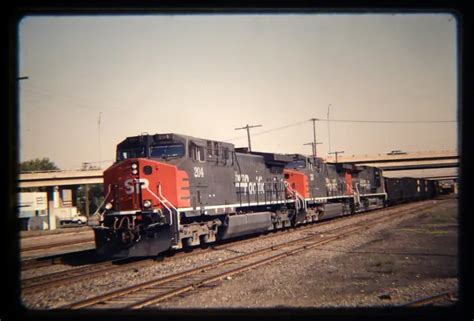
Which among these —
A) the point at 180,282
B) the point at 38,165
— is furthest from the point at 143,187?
the point at 38,165

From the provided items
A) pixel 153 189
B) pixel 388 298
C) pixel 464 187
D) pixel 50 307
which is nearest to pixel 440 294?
pixel 388 298

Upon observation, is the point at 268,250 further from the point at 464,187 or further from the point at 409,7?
the point at 409,7

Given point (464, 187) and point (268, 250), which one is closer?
point (464, 187)

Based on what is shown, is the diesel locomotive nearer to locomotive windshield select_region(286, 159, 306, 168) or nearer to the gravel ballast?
the gravel ballast

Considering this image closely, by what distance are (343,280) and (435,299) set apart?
215cm

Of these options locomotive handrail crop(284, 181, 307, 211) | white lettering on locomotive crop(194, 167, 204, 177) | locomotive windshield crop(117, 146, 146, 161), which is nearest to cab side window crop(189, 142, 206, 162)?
white lettering on locomotive crop(194, 167, 204, 177)

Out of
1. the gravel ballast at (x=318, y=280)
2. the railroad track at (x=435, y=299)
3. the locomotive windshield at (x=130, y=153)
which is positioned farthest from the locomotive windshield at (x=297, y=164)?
the railroad track at (x=435, y=299)

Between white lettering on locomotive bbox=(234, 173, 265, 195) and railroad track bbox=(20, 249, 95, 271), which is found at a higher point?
white lettering on locomotive bbox=(234, 173, 265, 195)

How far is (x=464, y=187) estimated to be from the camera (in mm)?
5914

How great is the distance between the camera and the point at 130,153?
13594 millimetres

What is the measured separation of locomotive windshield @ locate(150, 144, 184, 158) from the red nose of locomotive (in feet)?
2.27

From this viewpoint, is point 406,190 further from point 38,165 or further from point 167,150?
point 38,165

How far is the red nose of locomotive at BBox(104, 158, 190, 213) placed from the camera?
487 inches

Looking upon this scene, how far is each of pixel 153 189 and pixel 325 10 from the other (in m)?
8.13
